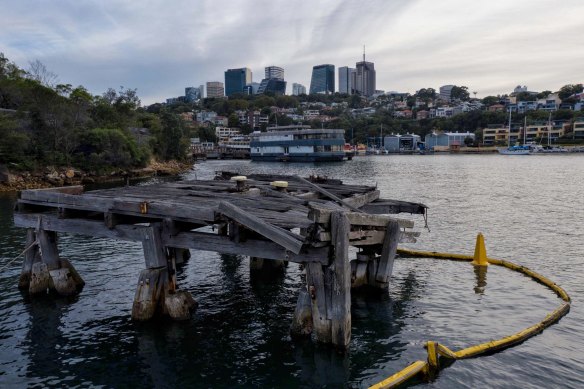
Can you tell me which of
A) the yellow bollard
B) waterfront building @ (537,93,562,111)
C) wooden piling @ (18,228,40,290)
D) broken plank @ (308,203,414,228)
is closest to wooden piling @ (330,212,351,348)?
broken plank @ (308,203,414,228)

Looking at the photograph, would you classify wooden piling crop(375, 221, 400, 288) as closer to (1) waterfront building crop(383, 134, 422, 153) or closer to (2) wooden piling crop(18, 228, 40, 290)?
(2) wooden piling crop(18, 228, 40, 290)

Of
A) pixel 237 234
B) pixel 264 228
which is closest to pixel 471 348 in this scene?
pixel 264 228

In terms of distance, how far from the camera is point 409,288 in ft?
50.7

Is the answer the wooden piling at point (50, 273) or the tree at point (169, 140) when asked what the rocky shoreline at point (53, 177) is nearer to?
the tree at point (169, 140)

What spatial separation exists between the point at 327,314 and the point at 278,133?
376 feet

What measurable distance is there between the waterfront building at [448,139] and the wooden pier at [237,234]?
168m

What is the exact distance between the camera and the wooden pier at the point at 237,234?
994 centimetres

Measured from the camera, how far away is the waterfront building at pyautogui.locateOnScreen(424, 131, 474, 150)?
6826 inches

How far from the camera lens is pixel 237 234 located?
10.9 meters

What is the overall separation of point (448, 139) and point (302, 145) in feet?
271

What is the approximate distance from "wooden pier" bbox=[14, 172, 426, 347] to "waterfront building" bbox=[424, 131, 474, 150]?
16802cm

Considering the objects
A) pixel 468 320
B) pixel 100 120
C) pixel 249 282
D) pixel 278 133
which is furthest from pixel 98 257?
pixel 278 133

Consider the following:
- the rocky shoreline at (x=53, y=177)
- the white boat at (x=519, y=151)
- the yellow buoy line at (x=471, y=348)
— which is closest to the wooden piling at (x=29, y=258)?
the yellow buoy line at (x=471, y=348)

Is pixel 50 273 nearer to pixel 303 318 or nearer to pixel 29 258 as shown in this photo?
pixel 29 258
